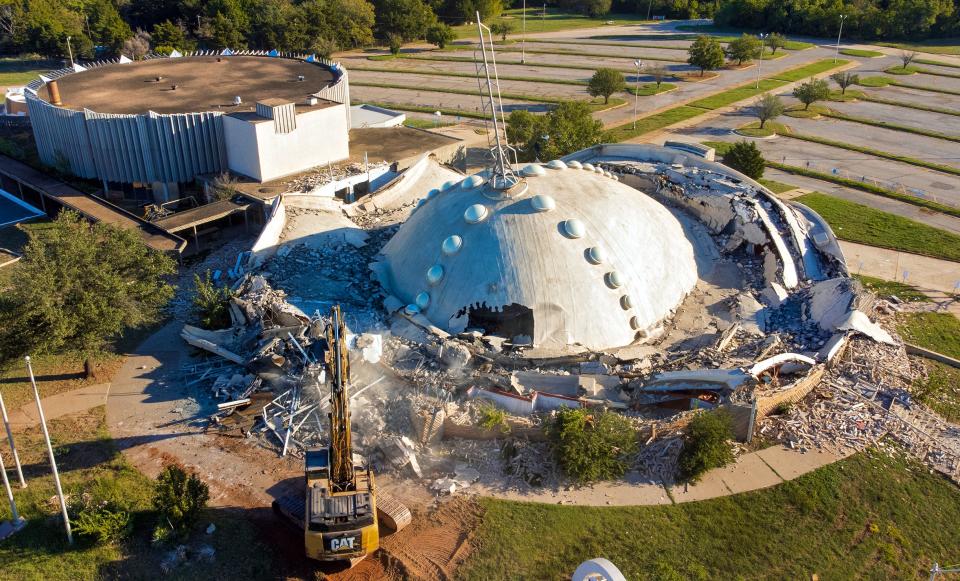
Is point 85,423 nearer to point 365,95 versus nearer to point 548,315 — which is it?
point 548,315

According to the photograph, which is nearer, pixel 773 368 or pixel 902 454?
pixel 902 454

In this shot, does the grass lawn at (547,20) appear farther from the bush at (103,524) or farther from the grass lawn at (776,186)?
the bush at (103,524)

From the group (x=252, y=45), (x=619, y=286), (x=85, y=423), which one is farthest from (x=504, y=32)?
(x=85, y=423)

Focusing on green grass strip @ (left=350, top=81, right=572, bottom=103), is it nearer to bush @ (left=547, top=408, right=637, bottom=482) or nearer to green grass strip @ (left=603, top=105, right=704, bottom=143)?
green grass strip @ (left=603, top=105, right=704, bottom=143)

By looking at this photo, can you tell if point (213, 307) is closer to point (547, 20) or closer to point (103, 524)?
point (103, 524)

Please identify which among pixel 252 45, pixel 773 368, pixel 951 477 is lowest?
pixel 951 477

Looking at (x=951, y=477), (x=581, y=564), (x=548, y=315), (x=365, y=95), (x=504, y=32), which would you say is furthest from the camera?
(x=504, y=32)
